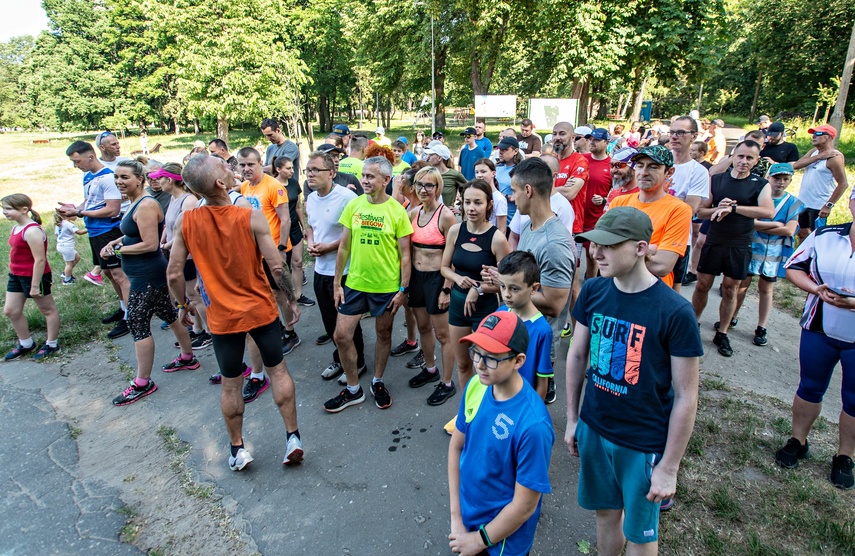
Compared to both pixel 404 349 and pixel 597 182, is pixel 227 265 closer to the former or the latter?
pixel 404 349

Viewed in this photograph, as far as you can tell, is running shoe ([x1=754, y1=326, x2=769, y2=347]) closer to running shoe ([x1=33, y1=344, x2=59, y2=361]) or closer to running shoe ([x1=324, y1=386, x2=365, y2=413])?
running shoe ([x1=324, y1=386, x2=365, y2=413])

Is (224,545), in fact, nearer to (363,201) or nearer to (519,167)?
(363,201)

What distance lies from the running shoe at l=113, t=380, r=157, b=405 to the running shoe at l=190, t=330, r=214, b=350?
91 centimetres

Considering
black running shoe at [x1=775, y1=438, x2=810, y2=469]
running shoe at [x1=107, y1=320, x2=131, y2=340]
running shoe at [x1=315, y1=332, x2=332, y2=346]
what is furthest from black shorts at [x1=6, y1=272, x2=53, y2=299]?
black running shoe at [x1=775, y1=438, x2=810, y2=469]

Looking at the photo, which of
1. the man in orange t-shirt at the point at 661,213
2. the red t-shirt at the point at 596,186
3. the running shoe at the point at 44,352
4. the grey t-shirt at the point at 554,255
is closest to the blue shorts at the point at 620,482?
the grey t-shirt at the point at 554,255

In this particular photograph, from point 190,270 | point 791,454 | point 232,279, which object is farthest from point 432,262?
point 190,270

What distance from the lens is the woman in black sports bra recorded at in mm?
3455

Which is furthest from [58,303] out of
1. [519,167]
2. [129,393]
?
[519,167]

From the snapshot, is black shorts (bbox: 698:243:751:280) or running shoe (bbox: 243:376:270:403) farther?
black shorts (bbox: 698:243:751:280)

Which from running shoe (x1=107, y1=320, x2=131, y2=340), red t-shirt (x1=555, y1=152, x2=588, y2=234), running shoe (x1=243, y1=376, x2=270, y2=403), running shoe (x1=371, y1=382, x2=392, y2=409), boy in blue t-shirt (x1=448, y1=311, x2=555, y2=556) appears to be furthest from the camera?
running shoe (x1=107, y1=320, x2=131, y2=340)

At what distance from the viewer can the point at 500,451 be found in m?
1.93

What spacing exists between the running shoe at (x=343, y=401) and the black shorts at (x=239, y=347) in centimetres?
95

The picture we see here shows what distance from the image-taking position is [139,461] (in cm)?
374

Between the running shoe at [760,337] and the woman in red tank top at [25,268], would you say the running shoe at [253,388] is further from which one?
the running shoe at [760,337]
